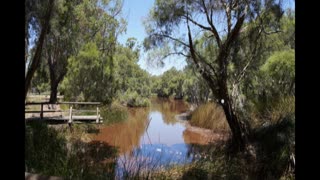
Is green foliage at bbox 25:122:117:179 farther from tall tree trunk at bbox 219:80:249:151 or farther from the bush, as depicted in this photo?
the bush

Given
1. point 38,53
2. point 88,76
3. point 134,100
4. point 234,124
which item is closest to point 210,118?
point 234,124

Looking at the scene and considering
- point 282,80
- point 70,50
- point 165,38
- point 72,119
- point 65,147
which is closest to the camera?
point 65,147

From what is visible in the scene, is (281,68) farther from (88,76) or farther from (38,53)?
(88,76)

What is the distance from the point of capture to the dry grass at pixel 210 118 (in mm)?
10019

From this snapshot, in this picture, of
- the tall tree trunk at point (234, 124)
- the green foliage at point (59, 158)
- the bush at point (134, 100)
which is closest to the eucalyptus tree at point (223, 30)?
the tall tree trunk at point (234, 124)

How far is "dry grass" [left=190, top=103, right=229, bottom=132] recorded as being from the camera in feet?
32.9

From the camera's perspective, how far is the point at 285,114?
21.4 ft

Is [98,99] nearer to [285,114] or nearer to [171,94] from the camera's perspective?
[285,114]

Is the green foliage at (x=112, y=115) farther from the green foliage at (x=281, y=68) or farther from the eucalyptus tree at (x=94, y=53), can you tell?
the green foliage at (x=281, y=68)

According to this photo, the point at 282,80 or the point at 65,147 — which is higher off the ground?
the point at 282,80
